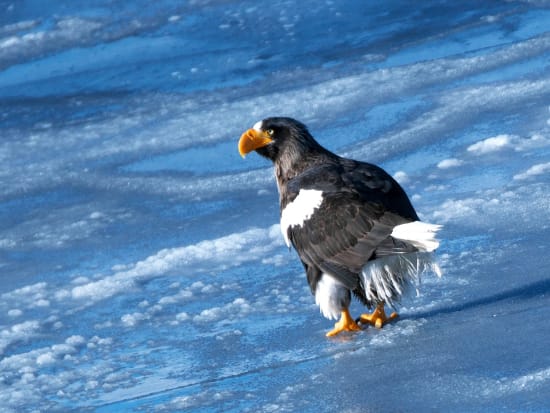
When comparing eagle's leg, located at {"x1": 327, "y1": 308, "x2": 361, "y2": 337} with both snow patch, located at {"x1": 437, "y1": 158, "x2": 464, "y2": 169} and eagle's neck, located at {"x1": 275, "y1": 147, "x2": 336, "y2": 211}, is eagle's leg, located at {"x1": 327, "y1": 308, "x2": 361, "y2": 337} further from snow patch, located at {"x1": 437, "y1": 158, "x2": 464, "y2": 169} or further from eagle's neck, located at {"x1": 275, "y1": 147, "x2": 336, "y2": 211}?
snow patch, located at {"x1": 437, "y1": 158, "x2": 464, "y2": 169}

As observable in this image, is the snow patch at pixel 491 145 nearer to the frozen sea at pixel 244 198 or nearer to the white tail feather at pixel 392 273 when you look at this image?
the frozen sea at pixel 244 198

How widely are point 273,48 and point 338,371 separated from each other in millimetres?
6112

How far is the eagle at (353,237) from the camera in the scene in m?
4.99

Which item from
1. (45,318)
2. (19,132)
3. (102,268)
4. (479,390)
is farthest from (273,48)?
(479,390)

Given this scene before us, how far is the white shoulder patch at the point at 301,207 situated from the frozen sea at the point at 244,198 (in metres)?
0.41

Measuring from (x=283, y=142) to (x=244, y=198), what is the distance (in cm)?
156

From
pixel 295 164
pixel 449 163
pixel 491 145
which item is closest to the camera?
pixel 295 164

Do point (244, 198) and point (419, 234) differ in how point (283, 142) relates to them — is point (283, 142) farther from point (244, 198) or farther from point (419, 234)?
point (244, 198)

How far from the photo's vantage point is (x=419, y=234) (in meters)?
4.77

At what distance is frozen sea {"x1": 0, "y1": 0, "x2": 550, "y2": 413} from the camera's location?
4664mm

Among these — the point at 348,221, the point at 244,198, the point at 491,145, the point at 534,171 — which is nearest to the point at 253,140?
the point at 348,221

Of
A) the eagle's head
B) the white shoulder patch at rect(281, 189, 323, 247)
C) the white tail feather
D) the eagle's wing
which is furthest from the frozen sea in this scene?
the eagle's head

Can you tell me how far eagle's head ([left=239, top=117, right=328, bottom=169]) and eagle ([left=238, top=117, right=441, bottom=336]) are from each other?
0.27 metres

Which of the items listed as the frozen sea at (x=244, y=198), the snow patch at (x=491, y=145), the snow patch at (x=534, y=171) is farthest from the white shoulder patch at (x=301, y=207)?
the snow patch at (x=491, y=145)
